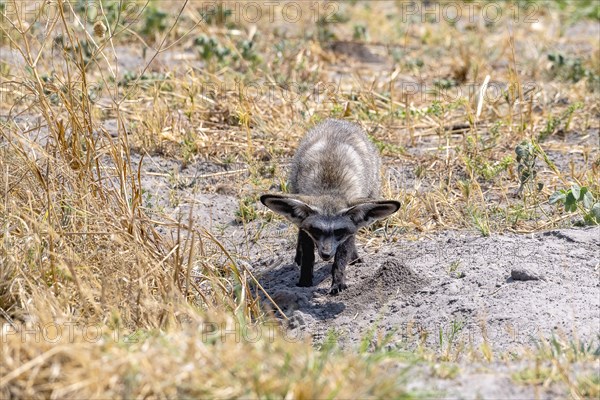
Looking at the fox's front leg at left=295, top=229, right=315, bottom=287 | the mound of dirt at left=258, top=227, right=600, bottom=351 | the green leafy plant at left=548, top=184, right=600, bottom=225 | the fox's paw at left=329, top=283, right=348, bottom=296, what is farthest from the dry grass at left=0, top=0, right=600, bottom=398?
the fox's paw at left=329, top=283, right=348, bottom=296

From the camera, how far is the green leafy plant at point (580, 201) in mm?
6777

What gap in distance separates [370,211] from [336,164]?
67cm

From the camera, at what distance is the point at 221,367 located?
13.8 ft

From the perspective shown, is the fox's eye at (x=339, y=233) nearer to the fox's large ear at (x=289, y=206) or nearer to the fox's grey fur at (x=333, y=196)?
the fox's grey fur at (x=333, y=196)

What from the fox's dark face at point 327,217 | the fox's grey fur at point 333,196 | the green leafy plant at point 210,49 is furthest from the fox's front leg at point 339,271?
the green leafy plant at point 210,49

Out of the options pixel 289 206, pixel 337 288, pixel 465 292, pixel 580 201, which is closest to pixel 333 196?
pixel 289 206

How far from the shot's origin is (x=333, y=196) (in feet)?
23.0

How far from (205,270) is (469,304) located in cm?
173

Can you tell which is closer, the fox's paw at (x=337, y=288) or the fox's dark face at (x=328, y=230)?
the fox's dark face at (x=328, y=230)

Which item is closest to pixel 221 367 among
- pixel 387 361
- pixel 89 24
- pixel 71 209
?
pixel 387 361

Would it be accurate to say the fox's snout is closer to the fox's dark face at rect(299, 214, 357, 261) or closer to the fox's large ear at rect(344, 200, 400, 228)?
the fox's dark face at rect(299, 214, 357, 261)

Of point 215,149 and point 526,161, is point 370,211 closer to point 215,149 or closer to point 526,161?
point 526,161

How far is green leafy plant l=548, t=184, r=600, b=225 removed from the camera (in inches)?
267

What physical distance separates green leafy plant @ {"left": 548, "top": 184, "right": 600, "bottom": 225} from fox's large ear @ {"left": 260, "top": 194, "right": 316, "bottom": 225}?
1699 mm
